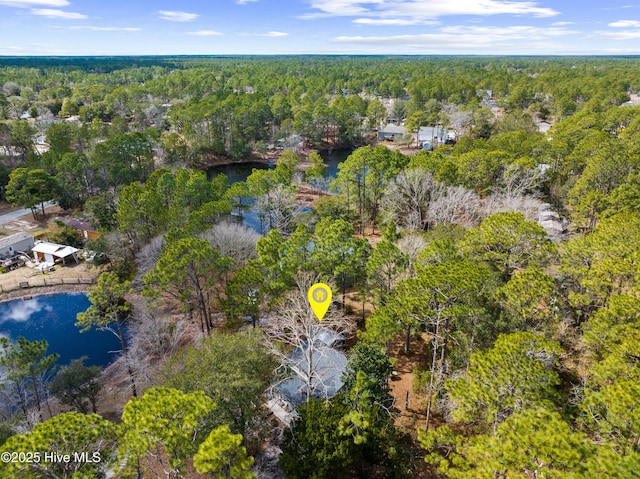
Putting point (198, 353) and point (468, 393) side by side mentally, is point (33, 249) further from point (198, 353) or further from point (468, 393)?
point (468, 393)

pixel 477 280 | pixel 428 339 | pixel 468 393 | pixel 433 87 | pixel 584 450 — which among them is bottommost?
pixel 428 339

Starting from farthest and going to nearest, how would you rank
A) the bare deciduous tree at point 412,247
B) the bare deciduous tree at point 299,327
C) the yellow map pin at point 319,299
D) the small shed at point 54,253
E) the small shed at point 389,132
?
the small shed at point 389,132 < the small shed at point 54,253 < the bare deciduous tree at point 412,247 < the yellow map pin at point 319,299 < the bare deciduous tree at point 299,327

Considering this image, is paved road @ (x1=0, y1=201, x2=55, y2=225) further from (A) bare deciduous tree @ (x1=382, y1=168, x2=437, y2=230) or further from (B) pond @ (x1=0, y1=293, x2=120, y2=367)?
(A) bare deciduous tree @ (x1=382, y1=168, x2=437, y2=230)

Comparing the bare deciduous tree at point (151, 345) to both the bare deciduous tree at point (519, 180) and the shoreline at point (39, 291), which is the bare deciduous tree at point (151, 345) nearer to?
the shoreline at point (39, 291)

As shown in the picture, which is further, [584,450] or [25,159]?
[25,159]

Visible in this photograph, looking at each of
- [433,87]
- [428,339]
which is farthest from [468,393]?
[433,87]

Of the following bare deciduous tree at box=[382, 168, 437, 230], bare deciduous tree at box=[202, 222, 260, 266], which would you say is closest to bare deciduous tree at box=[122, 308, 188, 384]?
bare deciduous tree at box=[202, 222, 260, 266]

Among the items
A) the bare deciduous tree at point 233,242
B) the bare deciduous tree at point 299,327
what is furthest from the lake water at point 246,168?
the bare deciduous tree at point 299,327
